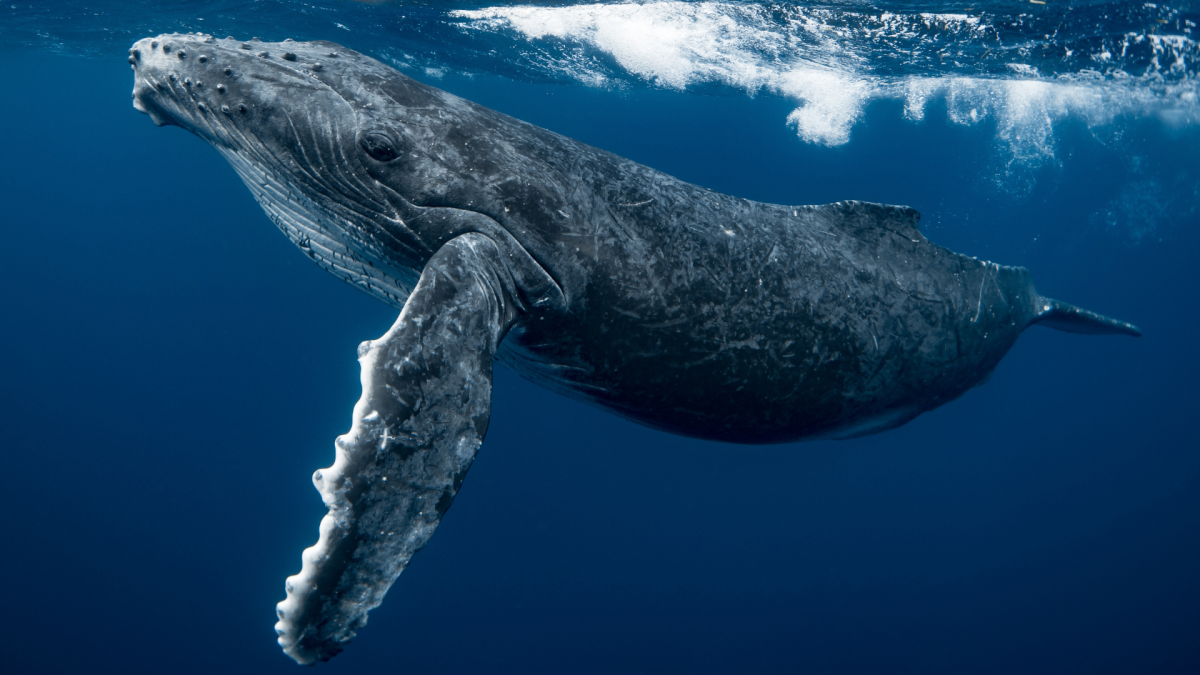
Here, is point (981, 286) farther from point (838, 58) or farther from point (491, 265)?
point (838, 58)

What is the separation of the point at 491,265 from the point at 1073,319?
382 inches

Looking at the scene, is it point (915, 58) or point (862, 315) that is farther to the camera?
point (915, 58)

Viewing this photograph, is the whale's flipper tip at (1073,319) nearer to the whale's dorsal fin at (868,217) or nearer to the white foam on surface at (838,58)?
the whale's dorsal fin at (868,217)

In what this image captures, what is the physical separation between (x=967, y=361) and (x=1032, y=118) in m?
33.0

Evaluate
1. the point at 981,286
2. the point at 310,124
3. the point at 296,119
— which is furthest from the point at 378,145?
the point at 981,286

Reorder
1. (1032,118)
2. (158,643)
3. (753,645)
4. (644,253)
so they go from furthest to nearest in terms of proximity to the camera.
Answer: (1032,118) < (753,645) < (158,643) < (644,253)

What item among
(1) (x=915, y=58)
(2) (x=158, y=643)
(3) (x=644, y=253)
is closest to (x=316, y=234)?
(3) (x=644, y=253)

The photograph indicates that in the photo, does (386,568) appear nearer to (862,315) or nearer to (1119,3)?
(862,315)

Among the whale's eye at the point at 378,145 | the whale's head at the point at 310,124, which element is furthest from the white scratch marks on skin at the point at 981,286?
the whale's eye at the point at 378,145

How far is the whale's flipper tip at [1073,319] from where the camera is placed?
26.5 ft

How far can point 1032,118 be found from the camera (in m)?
30.4

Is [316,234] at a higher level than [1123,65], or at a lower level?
lower

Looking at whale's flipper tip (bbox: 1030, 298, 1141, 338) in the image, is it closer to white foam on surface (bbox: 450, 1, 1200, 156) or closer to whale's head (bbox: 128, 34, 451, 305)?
whale's head (bbox: 128, 34, 451, 305)

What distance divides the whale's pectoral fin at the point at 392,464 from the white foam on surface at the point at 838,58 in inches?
645
